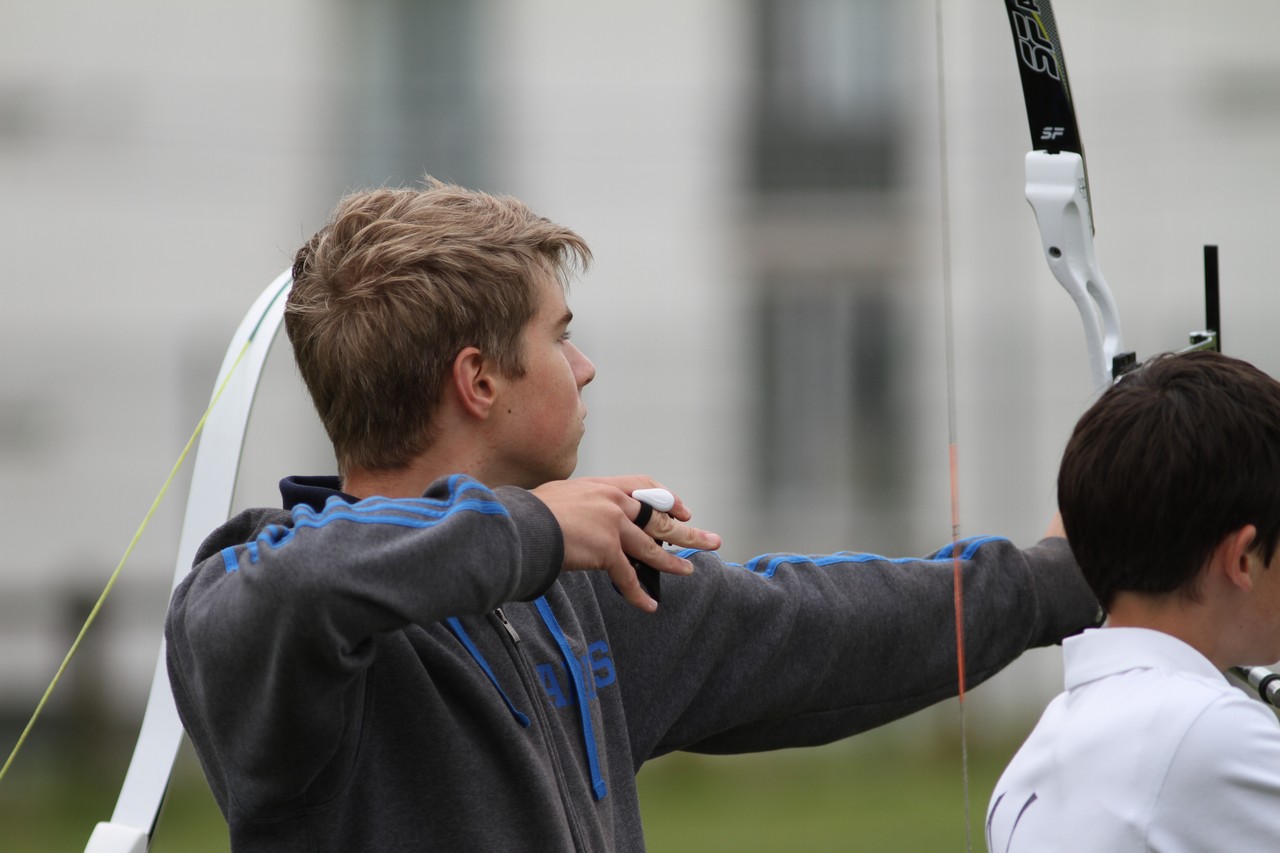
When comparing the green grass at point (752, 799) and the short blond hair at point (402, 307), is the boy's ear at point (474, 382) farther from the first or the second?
the green grass at point (752, 799)

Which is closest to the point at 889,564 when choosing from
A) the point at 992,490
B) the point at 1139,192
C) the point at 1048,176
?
the point at 1048,176

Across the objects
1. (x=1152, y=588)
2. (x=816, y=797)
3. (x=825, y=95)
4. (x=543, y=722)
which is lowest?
(x=816, y=797)

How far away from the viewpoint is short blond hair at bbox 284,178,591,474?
1.27 m

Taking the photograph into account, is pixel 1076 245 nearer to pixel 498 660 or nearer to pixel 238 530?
pixel 498 660

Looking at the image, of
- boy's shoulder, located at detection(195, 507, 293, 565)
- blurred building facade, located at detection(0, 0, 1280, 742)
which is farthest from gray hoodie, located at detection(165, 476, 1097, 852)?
blurred building facade, located at detection(0, 0, 1280, 742)

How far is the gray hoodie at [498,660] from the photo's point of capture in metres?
1.06

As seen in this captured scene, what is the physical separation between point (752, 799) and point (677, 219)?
277 cm

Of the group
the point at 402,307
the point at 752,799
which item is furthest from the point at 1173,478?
the point at 752,799

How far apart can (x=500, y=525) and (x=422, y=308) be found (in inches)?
10.0

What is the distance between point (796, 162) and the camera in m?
7.67

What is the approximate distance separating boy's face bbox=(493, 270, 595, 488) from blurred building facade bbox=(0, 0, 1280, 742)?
17.2ft

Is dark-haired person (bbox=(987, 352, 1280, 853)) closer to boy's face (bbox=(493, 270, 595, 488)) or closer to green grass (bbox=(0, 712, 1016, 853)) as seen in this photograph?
boy's face (bbox=(493, 270, 595, 488))

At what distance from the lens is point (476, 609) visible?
108 centimetres

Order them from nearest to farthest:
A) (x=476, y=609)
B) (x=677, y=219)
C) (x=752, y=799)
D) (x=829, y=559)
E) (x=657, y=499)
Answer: (x=476, y=609) < (x=657, y=499) < (x=829, y=559) < (x=752, y=799) < (x=677, y=219)
